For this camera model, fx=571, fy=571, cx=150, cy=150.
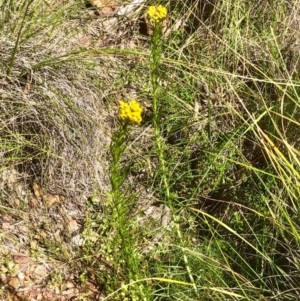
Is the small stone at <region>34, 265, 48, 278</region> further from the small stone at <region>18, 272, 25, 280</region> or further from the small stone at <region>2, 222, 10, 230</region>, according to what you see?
the small stone at <region>2, 222, 10, 230</region>

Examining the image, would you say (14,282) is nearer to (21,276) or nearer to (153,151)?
(21,276)

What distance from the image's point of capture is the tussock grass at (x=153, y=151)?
2.54 metres

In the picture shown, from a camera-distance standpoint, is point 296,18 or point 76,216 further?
point 296,18

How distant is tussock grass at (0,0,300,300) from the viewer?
2.54m

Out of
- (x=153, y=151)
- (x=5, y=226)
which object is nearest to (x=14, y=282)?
(x=5, y=226)

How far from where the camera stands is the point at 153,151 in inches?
116

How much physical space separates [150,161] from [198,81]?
0.54m

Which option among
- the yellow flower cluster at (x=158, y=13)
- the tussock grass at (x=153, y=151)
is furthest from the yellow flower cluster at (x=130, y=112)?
the tussock grass at (x=153, y=151)

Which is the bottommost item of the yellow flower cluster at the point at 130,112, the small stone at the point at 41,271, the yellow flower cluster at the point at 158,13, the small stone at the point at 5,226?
the small stone at the point at 41,271

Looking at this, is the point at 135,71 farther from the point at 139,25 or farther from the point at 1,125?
the point at 1,125

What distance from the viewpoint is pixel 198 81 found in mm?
3160

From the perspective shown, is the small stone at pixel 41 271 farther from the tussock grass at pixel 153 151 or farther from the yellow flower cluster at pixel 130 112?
the yellow flower cluster at pixel 130 112

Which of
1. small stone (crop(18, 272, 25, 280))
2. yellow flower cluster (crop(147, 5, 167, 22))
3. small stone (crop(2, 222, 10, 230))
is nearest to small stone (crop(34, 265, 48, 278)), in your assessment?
small stone (crop(18, 272, 25, 280))

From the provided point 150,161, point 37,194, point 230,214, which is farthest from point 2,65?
point 230,214
